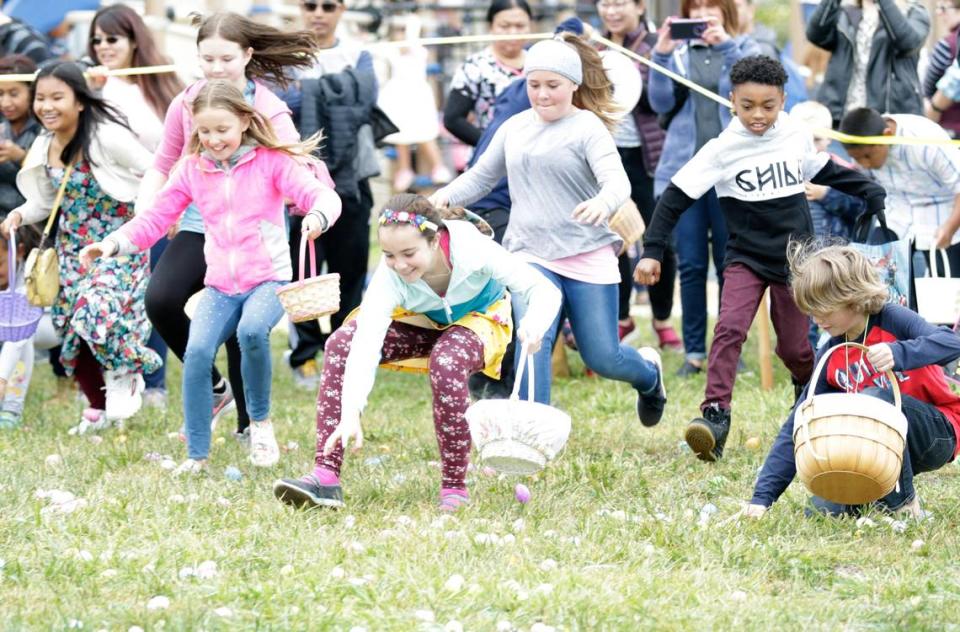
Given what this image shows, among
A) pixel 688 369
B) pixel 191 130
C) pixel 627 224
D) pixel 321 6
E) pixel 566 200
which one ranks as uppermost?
pixel 321 6

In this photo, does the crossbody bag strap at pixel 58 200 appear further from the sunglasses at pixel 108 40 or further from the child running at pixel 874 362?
the child running at pixel 874 362

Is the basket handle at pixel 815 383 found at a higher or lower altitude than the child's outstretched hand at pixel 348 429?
higher

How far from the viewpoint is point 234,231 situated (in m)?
6.02

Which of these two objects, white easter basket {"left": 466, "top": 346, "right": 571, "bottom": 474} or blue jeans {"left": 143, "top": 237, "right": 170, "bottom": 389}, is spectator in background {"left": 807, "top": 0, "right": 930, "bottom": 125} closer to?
blue jeans {"left": 143, "top": 237, "right": 170, "bottom": 389}

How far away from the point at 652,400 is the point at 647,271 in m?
0.74

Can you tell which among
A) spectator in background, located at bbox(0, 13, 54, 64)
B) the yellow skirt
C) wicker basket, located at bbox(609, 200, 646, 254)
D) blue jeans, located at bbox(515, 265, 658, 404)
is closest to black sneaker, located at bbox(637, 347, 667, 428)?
blue jeans, located at bbox(515, 265, 658, 404)

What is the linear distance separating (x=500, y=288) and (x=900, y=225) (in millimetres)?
2917

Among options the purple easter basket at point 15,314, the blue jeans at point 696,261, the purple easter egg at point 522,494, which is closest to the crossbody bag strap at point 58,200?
the purple easter basket at point 15,314

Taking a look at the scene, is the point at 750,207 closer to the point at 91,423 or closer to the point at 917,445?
the point at 917,445

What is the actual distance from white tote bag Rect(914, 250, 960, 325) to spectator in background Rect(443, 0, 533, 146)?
8.61ft

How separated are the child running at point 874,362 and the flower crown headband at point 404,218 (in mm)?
1267

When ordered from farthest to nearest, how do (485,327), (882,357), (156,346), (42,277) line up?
1. (156,346)
2. (42,277)
3. (485,327)
4. (882,357)

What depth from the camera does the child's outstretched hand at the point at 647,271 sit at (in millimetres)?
6109

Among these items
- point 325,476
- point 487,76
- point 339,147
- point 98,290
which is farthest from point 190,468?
point 487,76
